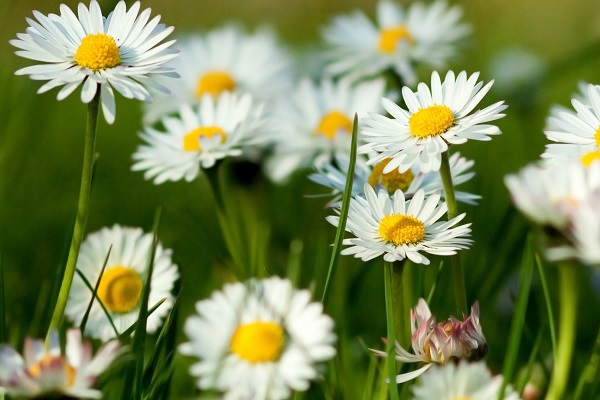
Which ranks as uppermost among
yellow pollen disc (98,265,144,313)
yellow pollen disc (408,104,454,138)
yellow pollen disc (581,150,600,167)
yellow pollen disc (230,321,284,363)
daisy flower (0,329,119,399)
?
yellow pollen disc (408,104,454,138)

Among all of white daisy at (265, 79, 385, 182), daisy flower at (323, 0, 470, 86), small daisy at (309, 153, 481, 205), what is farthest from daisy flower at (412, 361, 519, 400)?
daisy flower at (323, 0, 470, 86)

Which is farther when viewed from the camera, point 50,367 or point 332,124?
point 332,124

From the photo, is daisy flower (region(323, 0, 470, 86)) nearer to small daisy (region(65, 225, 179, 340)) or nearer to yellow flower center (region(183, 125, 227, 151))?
yellow flower center (region(183, 125, 227, 151))

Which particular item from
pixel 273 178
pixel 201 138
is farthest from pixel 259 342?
pixel 273 178

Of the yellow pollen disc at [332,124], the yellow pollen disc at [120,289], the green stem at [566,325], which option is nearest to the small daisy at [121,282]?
the yellow pollen disc at [120,289]

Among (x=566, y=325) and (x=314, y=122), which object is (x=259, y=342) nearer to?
(x=566, y=325)

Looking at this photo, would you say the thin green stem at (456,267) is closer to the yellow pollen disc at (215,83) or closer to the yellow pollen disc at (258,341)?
the yellow pollen disc at (258,341)

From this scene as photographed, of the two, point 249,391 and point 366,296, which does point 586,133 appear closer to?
point 249,391
